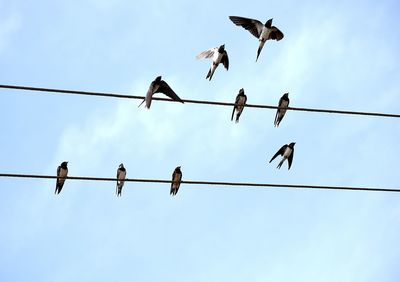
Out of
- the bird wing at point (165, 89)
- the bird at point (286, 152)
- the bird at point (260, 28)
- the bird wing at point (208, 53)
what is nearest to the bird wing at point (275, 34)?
the bird at point (260, 28)

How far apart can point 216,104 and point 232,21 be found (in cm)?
436

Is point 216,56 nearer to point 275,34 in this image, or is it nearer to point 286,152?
point 275,34

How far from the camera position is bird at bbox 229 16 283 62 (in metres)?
12.2

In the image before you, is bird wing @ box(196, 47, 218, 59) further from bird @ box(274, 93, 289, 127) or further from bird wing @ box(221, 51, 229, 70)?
bird @ box(274, 93, 289, 127)

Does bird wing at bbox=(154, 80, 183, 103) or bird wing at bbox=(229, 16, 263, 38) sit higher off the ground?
bird wing at bbox=(229, 16, 263, 38)

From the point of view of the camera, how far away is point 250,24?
1224cm

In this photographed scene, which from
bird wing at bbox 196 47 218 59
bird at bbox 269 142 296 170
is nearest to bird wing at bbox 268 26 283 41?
bird wing at bbox 196 47 218 59

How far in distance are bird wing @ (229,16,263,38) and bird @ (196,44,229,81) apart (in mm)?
431

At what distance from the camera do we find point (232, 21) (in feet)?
40.4

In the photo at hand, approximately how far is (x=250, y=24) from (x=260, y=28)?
18 cm

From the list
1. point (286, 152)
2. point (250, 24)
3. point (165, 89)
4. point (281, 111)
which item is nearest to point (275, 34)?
point (250, 24)

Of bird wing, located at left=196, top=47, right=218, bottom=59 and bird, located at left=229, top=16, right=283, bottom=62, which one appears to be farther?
bird wing, located at left=196, top=47, right=218, bottom=59

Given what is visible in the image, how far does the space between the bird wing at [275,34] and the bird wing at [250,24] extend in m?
0.19

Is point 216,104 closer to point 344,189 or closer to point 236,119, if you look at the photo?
point 344,189
